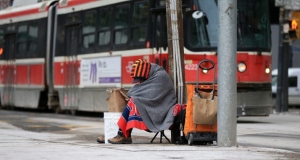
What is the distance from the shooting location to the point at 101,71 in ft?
71.7

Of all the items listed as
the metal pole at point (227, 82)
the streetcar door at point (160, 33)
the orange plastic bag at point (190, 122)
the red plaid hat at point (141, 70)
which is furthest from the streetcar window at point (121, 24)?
the metal pole at point (227, 82)

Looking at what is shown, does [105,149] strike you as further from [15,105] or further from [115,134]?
[15,105]

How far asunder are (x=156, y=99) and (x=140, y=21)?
8015 mm

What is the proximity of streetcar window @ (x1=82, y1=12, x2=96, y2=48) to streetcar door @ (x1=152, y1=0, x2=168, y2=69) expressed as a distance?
3.36 meters

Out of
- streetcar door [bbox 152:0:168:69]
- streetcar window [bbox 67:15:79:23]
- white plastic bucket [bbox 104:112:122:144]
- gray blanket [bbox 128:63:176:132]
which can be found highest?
streetcar window [bbox 67:15:79:23]

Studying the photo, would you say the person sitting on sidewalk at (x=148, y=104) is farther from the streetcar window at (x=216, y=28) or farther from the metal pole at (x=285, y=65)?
the metal pole at (x=285, y=65)

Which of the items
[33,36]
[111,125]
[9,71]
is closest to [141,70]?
[111,125]

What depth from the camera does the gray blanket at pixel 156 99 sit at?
40.6ft

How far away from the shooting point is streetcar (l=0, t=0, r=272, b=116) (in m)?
18.7

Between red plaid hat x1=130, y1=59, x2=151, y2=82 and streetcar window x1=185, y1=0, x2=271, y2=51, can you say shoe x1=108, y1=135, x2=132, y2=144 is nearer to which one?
red plaid hat x1=130, y1=59, x2=151, y2=82

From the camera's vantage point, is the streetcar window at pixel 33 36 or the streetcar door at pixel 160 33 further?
the streetcar window at pixel 33 36

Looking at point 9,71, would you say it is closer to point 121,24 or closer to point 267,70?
point 121,24

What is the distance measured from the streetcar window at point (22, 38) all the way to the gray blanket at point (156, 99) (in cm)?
1467

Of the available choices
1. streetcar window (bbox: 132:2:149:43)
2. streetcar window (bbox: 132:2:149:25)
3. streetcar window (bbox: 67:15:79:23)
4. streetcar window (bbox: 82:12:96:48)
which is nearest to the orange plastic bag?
streetcar window (bbox: 132:2:149:43)
